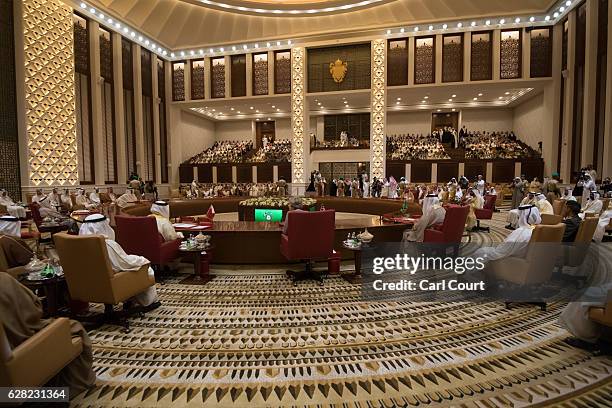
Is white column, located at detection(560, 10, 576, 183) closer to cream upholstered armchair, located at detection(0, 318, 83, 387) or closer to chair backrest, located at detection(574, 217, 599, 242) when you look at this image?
chair backrest, located at detection(574, 217, 599, 242)

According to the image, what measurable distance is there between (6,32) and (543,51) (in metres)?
19.5

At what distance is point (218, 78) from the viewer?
1809cm

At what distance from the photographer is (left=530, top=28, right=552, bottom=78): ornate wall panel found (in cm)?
1457

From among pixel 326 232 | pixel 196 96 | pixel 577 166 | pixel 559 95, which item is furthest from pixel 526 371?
pixel 196 96

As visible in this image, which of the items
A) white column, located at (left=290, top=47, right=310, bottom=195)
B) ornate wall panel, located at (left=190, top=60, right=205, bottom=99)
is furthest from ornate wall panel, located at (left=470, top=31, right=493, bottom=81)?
ornate wall panel, located at (left=190, top=60, right=205, bottom=99)

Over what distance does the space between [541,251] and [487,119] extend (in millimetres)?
19251

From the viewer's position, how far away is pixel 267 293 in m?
4.36

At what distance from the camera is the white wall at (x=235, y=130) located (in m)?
23.8

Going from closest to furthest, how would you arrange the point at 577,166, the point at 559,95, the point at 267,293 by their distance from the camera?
the point at 267,293 → the point at 577,166 → the point at 559,95

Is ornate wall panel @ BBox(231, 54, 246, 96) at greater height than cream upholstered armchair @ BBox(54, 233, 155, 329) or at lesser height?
greater

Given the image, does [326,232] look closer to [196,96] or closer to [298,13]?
[298,13]

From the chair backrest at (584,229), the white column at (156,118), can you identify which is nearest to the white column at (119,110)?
the white column at (156,118)

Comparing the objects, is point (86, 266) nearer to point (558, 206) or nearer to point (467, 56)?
point (558, 206)

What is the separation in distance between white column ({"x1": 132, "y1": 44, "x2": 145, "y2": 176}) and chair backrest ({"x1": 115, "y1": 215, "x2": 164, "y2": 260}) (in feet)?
42.7
